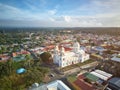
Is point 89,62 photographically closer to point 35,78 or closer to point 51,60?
point 51,60

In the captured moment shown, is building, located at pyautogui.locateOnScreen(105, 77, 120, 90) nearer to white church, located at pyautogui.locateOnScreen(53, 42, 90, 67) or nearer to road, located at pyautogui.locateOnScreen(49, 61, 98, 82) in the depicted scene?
road, located at pyautogui.locateOnScreen(49, 61, 98, 82)

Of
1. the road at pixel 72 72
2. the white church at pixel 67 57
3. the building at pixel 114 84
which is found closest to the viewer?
the building at pixel 114 84

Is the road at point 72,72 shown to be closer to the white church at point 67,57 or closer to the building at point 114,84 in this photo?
the white church at point 67,57

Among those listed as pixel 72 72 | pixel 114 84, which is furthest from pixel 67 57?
pixel 114 84

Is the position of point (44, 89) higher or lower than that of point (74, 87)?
higher

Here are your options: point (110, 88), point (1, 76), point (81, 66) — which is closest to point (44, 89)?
point (1, 76)

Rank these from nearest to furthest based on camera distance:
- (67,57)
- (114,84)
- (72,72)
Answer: (114,84)
(72,72)
(67,57)

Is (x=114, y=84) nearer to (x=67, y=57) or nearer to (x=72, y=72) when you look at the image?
(x=72, y=72)

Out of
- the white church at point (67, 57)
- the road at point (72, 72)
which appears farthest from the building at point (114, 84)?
the white church at point (67, 57)

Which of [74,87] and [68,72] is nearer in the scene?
[74,87]

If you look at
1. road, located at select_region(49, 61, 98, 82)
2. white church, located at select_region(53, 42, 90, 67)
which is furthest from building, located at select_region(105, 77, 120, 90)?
white church, located at select_region(53, 42, 90, 67)

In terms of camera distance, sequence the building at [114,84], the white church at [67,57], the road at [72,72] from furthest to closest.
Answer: the white church at [67,57], the road at [72,72], the building at [114,84]
